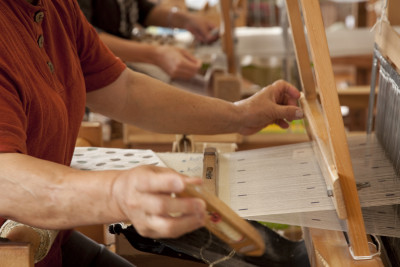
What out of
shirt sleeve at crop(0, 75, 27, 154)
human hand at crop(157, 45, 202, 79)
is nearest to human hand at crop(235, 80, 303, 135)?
shirt sleeve at crop(0, 75, 27, 154)

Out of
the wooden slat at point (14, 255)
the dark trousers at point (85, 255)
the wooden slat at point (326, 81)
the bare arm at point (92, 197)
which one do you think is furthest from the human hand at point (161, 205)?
the dark trousers at point (85, 255)

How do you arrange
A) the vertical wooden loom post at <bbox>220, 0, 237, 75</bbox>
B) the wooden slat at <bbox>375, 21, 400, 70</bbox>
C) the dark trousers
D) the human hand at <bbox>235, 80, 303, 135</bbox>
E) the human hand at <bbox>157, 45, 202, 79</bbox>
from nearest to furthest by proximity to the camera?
1. the wooden slat at <bbox>375, 21, 400, 70</bbox>
2. the dark trousers
3. the human hand at <bbox>235, 80, 303, 135</bbox>
4. the human hand at <bbox>157, 45, 202, 79</bbox>
5. the vertical wooden loom post at <bbox>220, 0, 237, 75</bbox>

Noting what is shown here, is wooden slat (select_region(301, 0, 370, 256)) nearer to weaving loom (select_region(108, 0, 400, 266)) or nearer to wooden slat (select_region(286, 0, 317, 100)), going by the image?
weaving loom (select_region(108, 0, 400, 266))

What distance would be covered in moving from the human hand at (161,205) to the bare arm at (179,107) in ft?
2.26

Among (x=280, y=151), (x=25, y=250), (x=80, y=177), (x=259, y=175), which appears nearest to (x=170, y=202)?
(x=80, y=177)

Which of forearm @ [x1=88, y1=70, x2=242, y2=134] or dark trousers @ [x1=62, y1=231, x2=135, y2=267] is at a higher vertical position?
forearm @ [x1=88, y1=70, x2=242, y2=134]

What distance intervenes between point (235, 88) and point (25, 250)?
1527 millimetres

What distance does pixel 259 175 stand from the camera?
4.14 ft

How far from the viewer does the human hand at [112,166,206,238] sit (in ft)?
2.31

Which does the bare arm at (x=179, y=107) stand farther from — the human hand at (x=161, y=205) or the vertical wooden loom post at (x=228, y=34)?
the vertical wooden loom post at (x=228, y=34)

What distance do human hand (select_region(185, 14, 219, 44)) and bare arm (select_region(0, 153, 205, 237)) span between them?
2442 millimetres

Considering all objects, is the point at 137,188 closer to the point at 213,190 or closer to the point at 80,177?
the point at 80,177

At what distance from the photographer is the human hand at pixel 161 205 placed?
0.70 metres

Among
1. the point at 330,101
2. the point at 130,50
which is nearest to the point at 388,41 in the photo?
the point at 330,101
